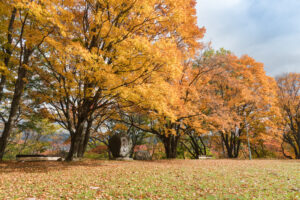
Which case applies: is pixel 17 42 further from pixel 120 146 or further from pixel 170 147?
pixel 170 147

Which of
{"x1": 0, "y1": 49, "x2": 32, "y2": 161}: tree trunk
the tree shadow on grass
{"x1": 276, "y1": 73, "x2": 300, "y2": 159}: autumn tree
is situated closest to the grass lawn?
the tree shadow on grass

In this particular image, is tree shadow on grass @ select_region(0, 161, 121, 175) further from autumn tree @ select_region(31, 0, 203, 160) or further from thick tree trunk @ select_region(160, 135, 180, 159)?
thick tree trunk @ select_region(160, 135, 180, 159)

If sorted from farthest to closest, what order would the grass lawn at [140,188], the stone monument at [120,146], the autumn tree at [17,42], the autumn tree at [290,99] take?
the autumn tree at [290,99]
the stone monument at [120,146]
the autumn tree at [17,42]
the grass lawn at [140,188]

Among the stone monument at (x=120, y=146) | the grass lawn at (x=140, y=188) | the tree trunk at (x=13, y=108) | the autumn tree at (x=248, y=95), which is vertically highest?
the autumn tree at (x=248, y=95)

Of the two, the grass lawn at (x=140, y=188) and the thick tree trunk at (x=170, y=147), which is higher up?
the thick tree trunk at (x=170, y=147)

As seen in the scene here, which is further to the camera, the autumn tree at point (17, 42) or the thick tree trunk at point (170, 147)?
the thick tree trunk at point (170, 147)

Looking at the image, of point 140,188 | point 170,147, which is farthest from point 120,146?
point 140,188

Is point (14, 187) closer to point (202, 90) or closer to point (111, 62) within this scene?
point (111, 62)

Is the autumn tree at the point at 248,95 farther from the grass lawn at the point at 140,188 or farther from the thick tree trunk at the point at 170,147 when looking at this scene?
the grass lawn at the point at 140,188

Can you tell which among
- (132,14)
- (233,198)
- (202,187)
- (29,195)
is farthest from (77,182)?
(132,14)

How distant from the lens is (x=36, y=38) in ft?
21.4

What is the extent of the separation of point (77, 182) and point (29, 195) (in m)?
1.22

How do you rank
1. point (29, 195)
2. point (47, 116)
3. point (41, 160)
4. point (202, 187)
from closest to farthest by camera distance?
point (29, 195) < point (202, 187) < point (41, 160) < point (47, 116)

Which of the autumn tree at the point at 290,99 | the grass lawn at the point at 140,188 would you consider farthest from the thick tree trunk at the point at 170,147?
the autumn tree at the point at 290,99
